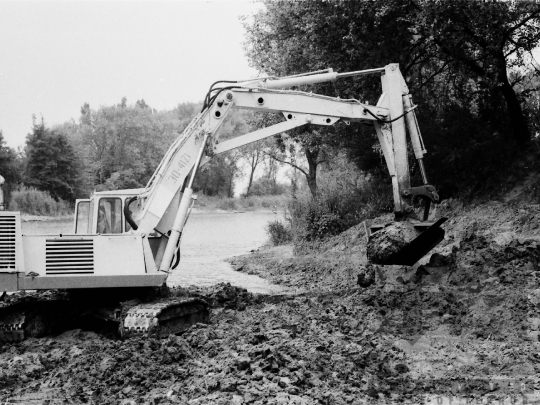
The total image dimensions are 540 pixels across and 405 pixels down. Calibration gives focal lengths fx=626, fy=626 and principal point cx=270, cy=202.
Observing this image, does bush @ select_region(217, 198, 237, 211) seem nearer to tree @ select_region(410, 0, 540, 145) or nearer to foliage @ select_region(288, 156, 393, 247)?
foliage @ select_region(288, 156, 393, 247)

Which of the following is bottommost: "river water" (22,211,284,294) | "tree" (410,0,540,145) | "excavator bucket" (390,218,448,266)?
"river water" (22,211,284,294)

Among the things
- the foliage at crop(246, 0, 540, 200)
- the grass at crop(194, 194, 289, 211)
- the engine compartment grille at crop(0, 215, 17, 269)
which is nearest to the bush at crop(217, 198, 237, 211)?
the grass at crop(194, 194, 289, 211)

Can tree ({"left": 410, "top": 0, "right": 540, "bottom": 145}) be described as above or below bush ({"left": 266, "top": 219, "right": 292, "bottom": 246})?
above

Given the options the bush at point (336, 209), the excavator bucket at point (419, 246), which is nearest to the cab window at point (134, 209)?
the excavator bucket at point (419, 246)

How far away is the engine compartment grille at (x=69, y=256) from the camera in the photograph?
26.8ft

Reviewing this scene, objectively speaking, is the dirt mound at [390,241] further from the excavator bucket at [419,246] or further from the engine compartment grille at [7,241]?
the engine compartment grille at [7,241]

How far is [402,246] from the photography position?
374 inches

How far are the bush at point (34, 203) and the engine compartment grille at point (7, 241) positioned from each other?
3343 centimetres

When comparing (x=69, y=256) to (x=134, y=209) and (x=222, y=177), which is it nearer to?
(x=134, y=209)

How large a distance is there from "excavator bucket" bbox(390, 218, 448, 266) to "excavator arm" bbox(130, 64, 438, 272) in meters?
0.50

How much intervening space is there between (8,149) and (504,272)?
4436cm

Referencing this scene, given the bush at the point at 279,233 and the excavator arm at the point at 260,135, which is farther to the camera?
the bush at the point at 279,233

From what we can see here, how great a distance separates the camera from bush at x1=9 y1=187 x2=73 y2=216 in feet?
132

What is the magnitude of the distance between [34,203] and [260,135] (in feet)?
114
